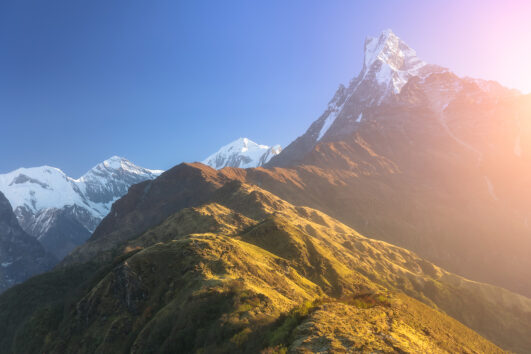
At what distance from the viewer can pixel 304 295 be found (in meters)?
40.9

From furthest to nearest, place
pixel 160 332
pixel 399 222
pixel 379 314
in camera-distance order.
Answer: pixel 399 222
pixel 160 332
pixel 379 314

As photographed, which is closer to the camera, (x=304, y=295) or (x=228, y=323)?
(x=228, y=323)

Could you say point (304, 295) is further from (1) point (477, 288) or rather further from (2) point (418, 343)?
(1) point (477, 288)

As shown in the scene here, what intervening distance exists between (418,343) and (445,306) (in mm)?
82242

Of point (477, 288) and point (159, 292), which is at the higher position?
point (477, 288)

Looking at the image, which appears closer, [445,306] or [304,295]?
[304,295]

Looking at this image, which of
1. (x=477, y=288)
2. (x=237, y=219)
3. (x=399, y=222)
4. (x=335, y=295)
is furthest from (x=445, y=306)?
(x=399, y=222)

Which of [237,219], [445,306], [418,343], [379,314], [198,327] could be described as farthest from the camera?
[237,219]

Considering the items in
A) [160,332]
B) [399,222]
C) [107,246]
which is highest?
[399,222]

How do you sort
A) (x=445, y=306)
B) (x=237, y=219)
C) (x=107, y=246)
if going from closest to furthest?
(x=445, y=306), (x=237, y=219), (x=107, y=246)

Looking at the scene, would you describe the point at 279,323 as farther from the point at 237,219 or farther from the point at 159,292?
the point at 237,219

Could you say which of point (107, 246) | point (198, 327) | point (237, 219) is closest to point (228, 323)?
point (198, 327)

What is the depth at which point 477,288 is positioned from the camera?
99375mm

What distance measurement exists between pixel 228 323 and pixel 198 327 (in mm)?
4611
